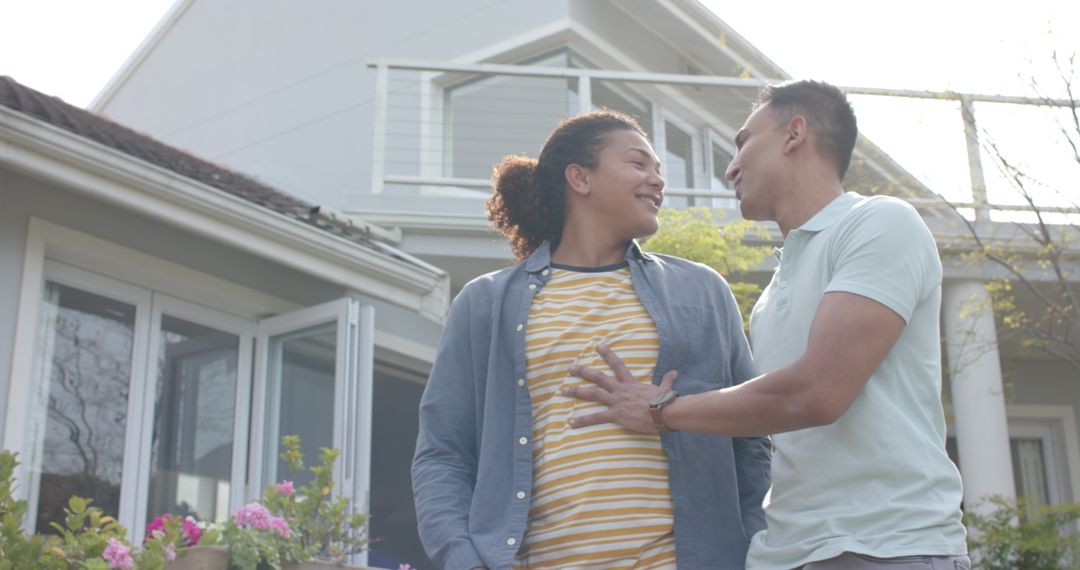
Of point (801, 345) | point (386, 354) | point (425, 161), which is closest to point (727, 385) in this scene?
point (801, 345)

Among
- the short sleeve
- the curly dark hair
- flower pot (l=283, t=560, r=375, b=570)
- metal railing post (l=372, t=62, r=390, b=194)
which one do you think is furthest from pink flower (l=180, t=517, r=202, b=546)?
metal railing post (l=372, t=62, r=390, b=194)

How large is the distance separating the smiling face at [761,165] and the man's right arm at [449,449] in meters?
0.65

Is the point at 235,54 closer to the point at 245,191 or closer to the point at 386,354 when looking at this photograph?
the point at 386,354

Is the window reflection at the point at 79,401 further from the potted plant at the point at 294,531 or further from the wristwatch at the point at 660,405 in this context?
the wristwatch at the point at 660,405

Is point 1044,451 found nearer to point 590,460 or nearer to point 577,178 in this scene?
point 577,178

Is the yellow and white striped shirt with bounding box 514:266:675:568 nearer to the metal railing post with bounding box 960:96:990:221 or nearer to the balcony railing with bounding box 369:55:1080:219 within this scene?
the metal railing post with bounding box 960:96:990:221

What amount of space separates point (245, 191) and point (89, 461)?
1494mm

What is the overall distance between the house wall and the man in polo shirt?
28.0 feet

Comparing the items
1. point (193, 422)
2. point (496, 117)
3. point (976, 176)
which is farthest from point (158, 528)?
point (496, 117)

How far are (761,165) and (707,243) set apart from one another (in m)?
4.50

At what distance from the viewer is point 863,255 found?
2.23 m

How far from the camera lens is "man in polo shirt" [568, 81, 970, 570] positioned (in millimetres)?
2141

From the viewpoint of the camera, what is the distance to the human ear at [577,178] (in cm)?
296

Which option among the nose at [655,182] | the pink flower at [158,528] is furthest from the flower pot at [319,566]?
the nose at [655,182]
